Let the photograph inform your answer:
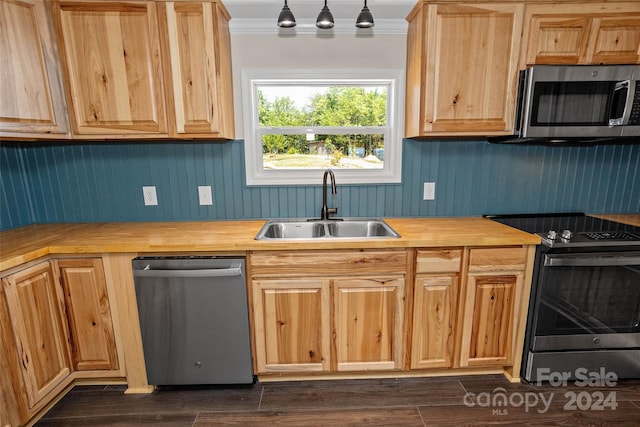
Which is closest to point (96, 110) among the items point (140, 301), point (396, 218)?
point (140, 301)

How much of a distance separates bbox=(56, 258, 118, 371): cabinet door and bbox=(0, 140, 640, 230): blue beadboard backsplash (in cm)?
59

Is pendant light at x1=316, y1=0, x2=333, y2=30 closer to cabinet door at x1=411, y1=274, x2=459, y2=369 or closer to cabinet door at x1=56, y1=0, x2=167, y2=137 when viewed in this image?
cabinet door at x1=56, y1=0, x2=167, y2=137

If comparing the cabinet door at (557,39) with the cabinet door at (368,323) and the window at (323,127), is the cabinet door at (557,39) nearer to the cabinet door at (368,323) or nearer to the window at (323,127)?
the window at (323,127)

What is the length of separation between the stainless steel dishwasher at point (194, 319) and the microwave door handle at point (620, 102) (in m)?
2.16

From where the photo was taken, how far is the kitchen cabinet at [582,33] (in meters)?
1.72

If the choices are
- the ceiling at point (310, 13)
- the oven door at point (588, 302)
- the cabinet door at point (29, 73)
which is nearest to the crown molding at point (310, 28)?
the ceiling at point (310, 13)

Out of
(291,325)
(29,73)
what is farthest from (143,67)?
(291,325)

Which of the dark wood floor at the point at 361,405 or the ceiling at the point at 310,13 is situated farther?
the ceiling at the point at 310,13

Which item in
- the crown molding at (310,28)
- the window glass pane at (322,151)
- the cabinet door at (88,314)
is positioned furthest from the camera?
the window glass pane at (322,151)

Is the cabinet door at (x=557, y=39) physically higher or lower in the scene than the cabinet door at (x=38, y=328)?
higher

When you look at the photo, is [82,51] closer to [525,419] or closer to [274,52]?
[274,52]

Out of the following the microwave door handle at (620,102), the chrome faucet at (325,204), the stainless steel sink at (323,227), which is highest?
the microwave door handle at (620,102)

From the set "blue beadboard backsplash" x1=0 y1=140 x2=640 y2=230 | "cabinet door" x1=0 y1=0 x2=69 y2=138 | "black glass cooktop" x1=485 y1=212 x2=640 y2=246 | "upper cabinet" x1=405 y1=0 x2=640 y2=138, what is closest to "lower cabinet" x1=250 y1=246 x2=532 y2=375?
"black glass cooktop" x1=485 y1=212 x2=640 y2=246

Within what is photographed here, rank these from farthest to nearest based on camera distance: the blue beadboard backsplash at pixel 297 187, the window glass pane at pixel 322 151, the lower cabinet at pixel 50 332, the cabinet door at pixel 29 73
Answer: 1. the window glass pane at pixel 322 151
2. the blue beadboard backsplash at pixel 297 187
3. the cabinet door at pixel 29 73
4. the lower cabinet at pixel 50 332
